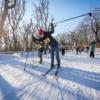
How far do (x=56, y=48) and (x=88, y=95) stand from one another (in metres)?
2.32

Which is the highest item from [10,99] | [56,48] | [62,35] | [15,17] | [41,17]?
[62,35]

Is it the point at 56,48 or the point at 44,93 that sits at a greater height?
the point at 56,48

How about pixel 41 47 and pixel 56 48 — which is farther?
pixel 41 47

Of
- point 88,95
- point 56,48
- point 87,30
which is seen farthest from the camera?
point 87,30

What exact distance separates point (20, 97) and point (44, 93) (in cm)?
54

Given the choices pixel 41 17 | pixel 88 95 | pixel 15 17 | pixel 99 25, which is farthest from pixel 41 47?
pixel 99 25

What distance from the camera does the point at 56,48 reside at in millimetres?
3547

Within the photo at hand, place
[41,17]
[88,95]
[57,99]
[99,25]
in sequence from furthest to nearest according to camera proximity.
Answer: [99,25], [41,17], [88,95], [57,99]

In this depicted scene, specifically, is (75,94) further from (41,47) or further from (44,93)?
(41,47)

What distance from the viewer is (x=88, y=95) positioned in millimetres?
1600

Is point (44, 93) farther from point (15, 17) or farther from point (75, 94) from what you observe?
point (15, 17)

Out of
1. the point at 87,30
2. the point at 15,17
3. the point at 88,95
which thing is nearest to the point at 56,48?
the point at 88,95

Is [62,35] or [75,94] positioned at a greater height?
[62,35]

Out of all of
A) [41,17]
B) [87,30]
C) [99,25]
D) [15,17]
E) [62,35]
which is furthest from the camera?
[62,35]
